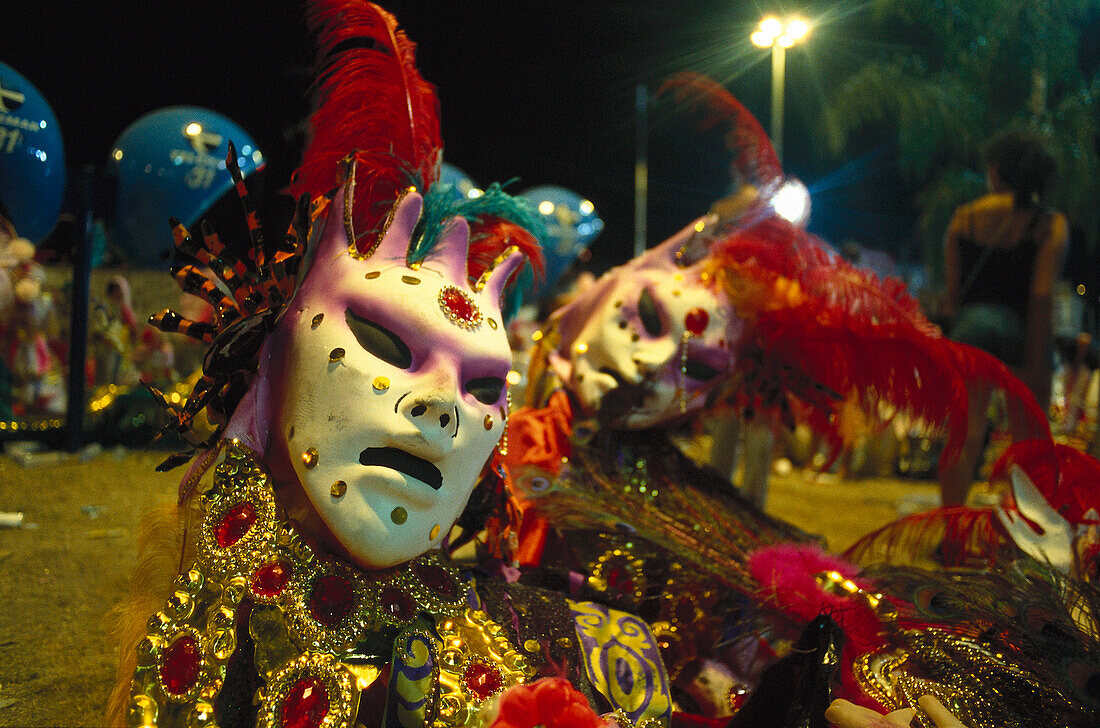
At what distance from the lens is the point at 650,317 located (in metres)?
2.18

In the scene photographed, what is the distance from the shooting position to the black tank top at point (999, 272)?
279cm

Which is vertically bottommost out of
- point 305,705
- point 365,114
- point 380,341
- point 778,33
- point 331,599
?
point 305,705

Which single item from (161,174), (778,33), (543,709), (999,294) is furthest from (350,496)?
(778,33)

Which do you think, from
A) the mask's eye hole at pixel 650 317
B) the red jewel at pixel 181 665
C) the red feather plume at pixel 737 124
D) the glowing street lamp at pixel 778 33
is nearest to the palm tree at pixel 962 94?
the glowing street lamp at pixel 778 33

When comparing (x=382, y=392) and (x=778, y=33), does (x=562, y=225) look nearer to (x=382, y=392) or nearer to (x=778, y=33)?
(x=778, y=33)

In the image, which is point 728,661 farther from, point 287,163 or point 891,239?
point 891,239

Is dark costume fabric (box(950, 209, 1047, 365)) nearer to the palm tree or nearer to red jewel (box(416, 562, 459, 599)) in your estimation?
red jewel (box(416, 562, 459, 599))

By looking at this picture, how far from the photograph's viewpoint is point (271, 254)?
1348mm

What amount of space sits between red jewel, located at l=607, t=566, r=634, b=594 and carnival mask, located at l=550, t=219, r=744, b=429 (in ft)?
1.83

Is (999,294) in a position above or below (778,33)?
below

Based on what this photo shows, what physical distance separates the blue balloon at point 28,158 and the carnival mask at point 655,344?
1.73 m

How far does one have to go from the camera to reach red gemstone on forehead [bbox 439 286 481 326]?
49.6 inches

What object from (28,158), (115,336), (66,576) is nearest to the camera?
(66,576)

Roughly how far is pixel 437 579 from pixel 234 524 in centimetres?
34
